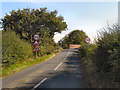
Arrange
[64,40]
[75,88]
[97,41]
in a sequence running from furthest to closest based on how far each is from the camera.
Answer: [64,40] < [97,41] < [75,88]

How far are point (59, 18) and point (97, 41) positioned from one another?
24237 millimetres

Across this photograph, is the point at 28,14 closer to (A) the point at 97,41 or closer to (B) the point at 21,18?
(B) the point at 21,18

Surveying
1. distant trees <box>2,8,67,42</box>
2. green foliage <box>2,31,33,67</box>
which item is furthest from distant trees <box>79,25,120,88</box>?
distant trees <box>2,8,67,42</box>

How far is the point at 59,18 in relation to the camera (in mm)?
34344

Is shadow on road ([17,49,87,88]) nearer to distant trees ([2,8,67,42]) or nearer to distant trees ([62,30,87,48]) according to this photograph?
distant trees ([2,8,67,42])

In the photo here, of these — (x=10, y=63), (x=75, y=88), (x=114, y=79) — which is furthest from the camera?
(x=10, y=63)

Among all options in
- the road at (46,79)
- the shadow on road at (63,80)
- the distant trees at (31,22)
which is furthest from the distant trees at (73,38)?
the shadow on road at (63,80)

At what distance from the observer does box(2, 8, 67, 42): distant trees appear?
29.6 metres

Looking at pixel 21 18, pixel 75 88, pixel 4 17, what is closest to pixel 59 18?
pixel 21 18

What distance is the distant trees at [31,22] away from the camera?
1166 inches

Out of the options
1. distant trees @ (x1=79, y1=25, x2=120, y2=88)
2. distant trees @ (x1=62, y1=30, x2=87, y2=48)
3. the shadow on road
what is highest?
distant trees @ (x1=62, y1=30, x2=87, y2=48)

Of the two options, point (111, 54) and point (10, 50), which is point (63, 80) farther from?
point (10, 50)

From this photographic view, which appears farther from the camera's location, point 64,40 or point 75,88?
point 64,40

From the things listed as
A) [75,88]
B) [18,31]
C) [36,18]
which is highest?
[36,18]
